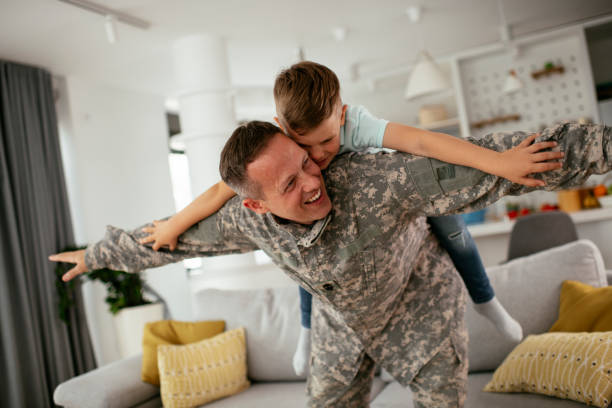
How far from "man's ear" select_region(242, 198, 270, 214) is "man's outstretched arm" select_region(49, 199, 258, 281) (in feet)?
0.43

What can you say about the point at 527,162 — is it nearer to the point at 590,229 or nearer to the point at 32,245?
the point at 590,229

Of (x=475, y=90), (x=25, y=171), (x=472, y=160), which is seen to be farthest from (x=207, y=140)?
(x=475, y=90)

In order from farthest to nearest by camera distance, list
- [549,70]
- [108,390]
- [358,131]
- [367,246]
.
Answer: [549,70] < [108,390] < [358,131] < [367,246]

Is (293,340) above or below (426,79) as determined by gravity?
below

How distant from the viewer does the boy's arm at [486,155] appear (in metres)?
1.04

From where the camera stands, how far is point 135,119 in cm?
591

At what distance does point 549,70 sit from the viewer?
6305 mm

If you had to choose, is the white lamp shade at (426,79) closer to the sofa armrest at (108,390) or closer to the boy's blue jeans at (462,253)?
the boy's blue jeans at (462,253)

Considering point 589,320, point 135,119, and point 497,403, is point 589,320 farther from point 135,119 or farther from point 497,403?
point 135,119

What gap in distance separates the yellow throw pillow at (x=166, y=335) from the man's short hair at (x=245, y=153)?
66.4 inches

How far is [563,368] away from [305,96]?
1279mm

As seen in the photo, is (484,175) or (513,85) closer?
(484,175)

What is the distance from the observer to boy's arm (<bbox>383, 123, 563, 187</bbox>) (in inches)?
41.1

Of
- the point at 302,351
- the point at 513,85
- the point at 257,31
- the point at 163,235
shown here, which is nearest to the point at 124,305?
the point at 257,31
